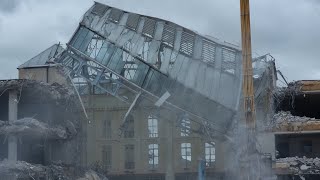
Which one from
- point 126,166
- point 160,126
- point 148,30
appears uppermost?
point 148,30

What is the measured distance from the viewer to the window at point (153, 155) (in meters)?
54.4

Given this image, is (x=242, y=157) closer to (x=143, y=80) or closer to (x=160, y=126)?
(x=143, y=80)

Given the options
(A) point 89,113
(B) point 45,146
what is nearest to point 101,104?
(A) point 89,113

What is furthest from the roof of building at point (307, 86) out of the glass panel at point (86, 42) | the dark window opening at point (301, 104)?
the glass panel at point (86, 42)

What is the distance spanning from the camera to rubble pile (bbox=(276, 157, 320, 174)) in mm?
28312

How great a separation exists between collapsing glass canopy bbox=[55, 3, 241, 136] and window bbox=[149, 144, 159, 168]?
960 inches

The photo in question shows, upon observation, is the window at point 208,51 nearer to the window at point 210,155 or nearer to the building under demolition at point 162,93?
the building under demolition at point 162,93

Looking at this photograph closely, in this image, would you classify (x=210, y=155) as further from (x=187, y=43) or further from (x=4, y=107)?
(x=187, y=43)

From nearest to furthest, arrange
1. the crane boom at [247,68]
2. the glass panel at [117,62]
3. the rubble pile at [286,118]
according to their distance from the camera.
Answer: the crane boom at [247,68]
the glass panel at [117,62]
the rubble pile at [286,118]

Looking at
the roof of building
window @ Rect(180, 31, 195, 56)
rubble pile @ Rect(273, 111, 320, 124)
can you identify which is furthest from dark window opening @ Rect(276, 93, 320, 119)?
window @ Rect(180, 31, 195, 56)

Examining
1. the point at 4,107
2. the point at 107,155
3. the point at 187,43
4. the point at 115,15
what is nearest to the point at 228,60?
the point at 187,43

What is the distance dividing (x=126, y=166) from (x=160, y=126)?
16.3ft

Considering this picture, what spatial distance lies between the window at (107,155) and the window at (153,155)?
386cm

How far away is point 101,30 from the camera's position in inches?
1169
